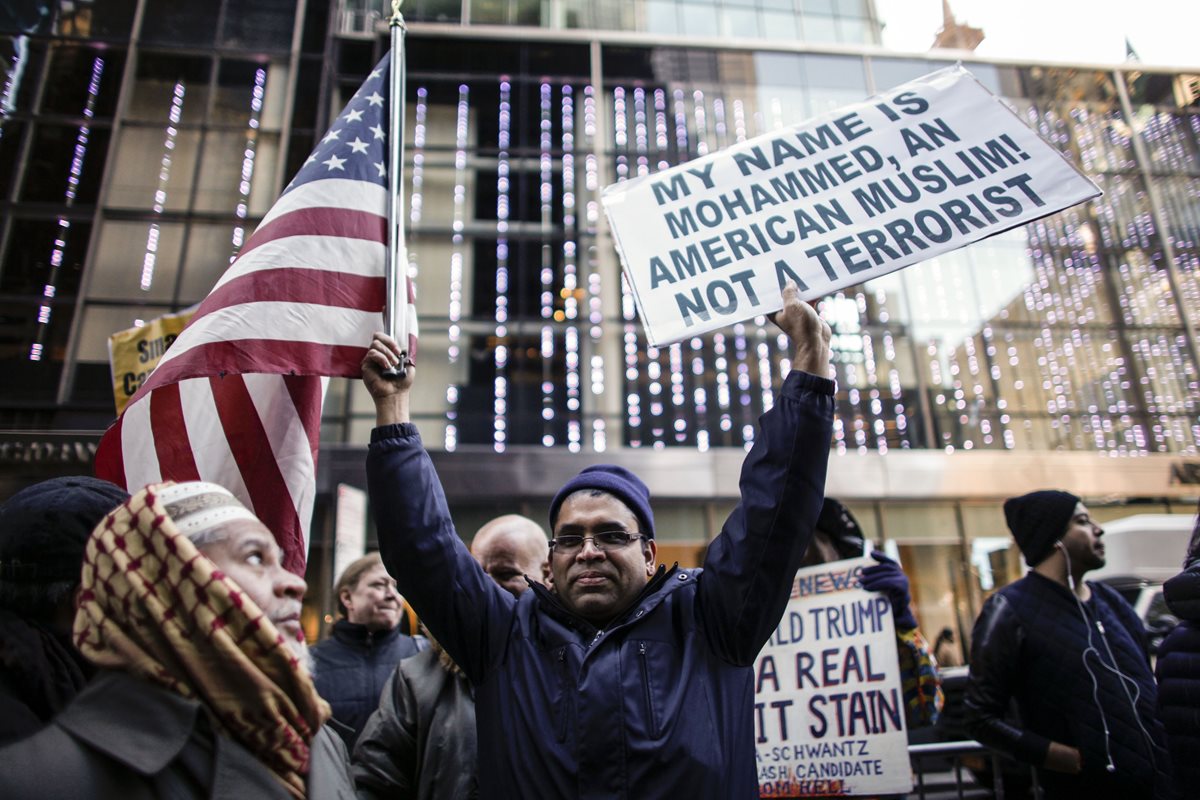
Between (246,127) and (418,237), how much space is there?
429cm

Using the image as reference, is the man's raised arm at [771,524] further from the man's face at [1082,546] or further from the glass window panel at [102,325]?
the glass window panel at [102,325]

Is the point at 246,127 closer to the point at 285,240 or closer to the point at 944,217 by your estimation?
the point at 285,240

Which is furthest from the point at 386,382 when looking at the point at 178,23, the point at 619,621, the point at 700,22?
the point at 700,22

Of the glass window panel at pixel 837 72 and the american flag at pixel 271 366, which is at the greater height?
the glass window panel at pixel 837 72

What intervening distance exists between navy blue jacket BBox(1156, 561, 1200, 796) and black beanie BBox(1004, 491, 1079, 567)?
38.4 inches

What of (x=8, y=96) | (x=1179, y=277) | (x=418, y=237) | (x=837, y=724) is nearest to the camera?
(x=837, y=724)

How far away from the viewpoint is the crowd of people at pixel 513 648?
132 cm

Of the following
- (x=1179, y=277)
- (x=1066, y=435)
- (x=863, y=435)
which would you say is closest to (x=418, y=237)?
(x=863, y=435)

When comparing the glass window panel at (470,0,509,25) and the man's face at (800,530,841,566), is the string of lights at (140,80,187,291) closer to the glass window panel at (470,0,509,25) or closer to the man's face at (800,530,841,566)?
the glass window panel at (470,0,509,25)

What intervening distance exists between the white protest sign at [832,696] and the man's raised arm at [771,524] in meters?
1.54

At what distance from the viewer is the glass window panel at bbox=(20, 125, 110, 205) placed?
51.2 ft

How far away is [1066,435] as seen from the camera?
17375 millimetres

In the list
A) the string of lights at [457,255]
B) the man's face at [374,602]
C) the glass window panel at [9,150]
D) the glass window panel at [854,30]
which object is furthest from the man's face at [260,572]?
the glass window panel at [854,30]

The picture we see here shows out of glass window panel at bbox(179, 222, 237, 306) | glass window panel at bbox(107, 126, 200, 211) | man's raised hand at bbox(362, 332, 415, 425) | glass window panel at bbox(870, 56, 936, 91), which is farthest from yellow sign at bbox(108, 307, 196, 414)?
glass window panel at bbox(870, 56, 936, 91)
